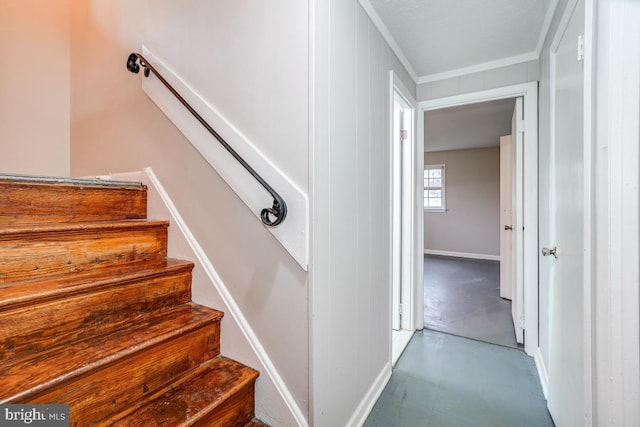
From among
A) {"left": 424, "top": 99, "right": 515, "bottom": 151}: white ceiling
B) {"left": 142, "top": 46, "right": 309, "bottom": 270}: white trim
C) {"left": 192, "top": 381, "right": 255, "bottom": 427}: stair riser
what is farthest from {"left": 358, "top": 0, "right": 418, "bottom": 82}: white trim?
{"left": 192, "top": 381, "right": 255, "bottom": 427}: stair riser

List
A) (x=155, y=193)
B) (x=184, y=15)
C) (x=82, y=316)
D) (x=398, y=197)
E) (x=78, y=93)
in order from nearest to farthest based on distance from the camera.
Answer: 1. (x=82, y=316)
2. (x=184, y=15)
3. (x=155, y=193)
4. (x=78, y=93)
5. (x=398, y=197)

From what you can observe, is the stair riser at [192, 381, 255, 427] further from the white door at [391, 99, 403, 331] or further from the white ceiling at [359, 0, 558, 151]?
the white ceiling at [359, 0, 558, 151]

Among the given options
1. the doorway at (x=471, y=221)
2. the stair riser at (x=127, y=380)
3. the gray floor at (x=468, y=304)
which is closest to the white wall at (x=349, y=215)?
the stair riser at (x=127, y=380)

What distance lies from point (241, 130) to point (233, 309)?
804 mm

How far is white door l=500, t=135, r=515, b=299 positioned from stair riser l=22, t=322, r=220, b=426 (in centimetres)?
304

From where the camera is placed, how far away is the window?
6.38 metres

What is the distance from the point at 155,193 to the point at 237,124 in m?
0.70

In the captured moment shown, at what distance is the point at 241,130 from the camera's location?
1263 mm

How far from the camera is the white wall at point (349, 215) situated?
1.13 meters

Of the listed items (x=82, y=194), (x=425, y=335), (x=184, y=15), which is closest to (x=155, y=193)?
(x=82, y=194)

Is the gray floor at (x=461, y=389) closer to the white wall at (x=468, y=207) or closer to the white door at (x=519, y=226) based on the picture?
the white door at (x=519, y=226)

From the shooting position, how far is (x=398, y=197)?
2436mm

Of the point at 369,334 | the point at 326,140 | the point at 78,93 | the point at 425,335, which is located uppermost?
the point at 78,93

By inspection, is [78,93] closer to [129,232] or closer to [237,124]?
[129,232]
